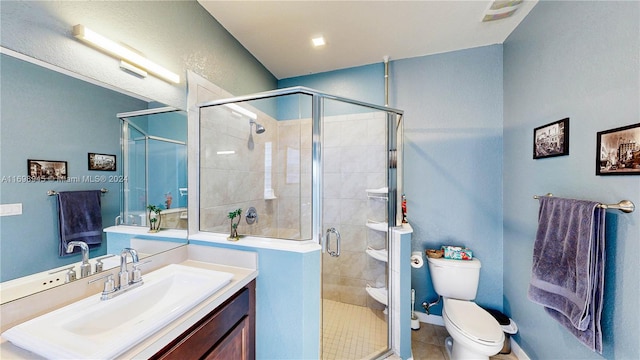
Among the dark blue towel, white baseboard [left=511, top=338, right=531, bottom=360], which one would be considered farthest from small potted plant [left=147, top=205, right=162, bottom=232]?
white baseboard [left=511, top=338, right=531, bottom=360]

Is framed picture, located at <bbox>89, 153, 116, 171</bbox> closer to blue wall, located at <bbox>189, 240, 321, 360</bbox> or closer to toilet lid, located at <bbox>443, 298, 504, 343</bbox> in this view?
blue wall, located at <bbox>189, 240, 321, 360</bbox>

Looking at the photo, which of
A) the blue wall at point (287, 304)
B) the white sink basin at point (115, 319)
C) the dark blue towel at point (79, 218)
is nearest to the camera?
the white sink basin at point (115, 319)

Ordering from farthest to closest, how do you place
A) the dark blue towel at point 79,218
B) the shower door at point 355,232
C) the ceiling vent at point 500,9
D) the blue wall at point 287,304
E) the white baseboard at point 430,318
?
the white baseboard at point 430,318
the shower door at point 355,232
the ceiling vent at point 500,9
the blue wall at point 287,304
the dark blue towel at point 79,218

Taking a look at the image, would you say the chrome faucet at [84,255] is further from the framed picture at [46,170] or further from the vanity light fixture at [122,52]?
the vanity light fixture at [122,52]

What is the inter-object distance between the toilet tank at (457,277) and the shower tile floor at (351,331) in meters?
0.62

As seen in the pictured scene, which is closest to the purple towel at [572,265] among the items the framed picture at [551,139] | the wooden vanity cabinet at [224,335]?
the framed picture at [551,139]

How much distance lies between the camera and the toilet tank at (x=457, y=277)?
6.18 ft

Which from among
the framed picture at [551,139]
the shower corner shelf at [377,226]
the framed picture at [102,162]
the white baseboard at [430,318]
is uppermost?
the framed picture at [551,139]

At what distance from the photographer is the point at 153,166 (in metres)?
1.34

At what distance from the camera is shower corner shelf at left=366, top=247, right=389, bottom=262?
1860 mm

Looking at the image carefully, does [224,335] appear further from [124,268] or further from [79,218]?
[79,218]

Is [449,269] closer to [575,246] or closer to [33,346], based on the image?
[575,246]

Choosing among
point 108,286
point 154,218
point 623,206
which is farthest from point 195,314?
point 623,206

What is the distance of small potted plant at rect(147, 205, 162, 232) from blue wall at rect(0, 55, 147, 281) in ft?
1.03
